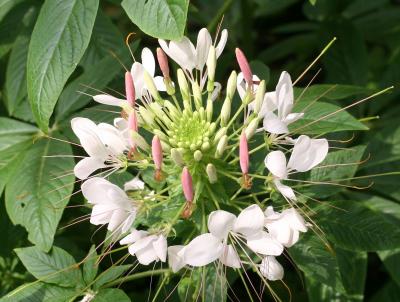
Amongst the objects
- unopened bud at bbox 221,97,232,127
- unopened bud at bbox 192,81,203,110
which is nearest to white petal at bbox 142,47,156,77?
unopened bud at bbox 192,81,203,110

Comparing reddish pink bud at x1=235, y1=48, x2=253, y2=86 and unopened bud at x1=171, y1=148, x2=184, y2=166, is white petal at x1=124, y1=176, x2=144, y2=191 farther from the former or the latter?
reddish pink bud at x1=235, y1=48, x2=253, y2=86

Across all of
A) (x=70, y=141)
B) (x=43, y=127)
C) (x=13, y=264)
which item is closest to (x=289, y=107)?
(x=43, y=127)

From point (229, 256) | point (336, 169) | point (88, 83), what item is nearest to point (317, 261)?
point (336, 169)

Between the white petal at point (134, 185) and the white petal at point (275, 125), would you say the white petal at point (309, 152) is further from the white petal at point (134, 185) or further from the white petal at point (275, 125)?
the white petal at point (134, 185)

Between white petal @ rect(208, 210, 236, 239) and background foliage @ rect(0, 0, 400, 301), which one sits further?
background foliage @ rect(0, 0, 400, 301)

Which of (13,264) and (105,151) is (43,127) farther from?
(13,264)

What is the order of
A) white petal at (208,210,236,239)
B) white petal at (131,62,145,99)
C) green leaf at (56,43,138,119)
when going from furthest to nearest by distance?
green leaf at (56,43,138,119) < white petal at (131,62,145,99) < white petal at (208,210,236,239)

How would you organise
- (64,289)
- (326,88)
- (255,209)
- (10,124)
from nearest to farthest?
(255,209), (64,289), (326,88), (10,124)

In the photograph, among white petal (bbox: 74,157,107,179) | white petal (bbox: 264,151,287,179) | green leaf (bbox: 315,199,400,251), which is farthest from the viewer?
green leaf (bbox: 315,199,400,251)
